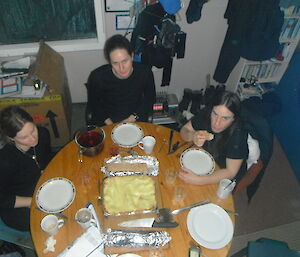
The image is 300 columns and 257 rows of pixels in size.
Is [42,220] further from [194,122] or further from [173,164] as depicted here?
[194,122]

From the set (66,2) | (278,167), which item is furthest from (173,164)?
(66,2)

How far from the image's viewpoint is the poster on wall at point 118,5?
10.3 feet

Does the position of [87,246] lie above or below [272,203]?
above

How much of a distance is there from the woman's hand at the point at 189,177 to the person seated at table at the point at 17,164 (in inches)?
44.6

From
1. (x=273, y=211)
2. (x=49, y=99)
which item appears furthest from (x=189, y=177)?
(x=49, y=99)

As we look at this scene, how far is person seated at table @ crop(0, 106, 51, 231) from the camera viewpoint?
6.52ft

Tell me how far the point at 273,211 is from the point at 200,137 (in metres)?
1.50

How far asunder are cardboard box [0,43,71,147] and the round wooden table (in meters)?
0.98

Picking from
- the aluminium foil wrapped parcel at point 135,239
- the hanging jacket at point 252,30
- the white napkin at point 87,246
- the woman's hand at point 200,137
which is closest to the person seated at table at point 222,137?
the woman's hand at point 200,137

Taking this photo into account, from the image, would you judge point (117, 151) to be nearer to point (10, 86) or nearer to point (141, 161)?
point (141, 161)

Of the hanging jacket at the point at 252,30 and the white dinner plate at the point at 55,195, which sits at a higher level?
the hanging jacket at the point at 252,30

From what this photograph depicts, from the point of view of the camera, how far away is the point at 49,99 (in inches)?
120

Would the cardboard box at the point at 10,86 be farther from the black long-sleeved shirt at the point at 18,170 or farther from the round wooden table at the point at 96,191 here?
the round wooden table at the point at 96,191

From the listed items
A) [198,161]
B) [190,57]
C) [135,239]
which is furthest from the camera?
[190,57]
